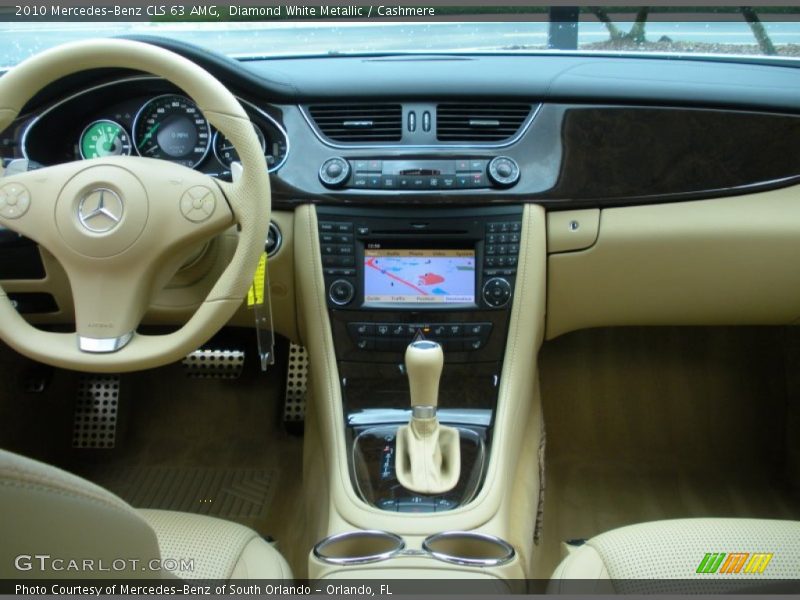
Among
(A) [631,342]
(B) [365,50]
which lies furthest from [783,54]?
(B) [365,50]

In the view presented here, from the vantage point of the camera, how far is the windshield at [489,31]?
1735 millimetres

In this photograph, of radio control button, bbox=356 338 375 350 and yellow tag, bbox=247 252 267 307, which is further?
radio control button, bbox=356 338 375 350

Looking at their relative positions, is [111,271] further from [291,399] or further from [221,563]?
[291,399]

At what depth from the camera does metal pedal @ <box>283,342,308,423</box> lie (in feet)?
6.79

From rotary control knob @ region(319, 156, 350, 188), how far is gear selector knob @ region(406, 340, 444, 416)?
1.43 ft

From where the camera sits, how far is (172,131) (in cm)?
157

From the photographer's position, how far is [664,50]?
1.75m

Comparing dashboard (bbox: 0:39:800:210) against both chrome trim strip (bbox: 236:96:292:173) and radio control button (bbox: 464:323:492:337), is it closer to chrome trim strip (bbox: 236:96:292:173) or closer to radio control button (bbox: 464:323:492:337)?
chrome trim strip (bbox: 236:96:292:173)

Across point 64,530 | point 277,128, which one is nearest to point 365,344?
point 277,128

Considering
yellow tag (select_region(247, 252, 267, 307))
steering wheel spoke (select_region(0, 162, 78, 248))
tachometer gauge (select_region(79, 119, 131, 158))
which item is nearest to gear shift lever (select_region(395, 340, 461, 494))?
yellow tag (select_region(247, 252, 267, 307))

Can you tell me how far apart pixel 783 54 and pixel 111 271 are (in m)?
1.56

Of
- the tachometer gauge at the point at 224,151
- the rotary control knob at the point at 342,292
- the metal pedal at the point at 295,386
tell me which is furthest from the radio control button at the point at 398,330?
the metal pedal at the point at 295,386

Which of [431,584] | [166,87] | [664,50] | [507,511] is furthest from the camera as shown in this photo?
[664,50]

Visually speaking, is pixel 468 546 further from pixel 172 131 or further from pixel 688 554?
pixel 172 131
